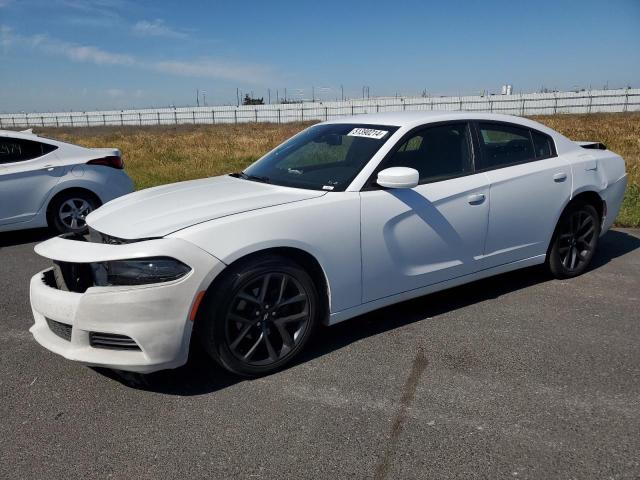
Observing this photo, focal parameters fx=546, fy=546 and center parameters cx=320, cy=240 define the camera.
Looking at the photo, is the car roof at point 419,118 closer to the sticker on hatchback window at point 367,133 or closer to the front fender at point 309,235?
the sticker on hatchback window at point 367,133

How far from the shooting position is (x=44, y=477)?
95.2 inches

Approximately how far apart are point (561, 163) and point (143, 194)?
11.3 feet

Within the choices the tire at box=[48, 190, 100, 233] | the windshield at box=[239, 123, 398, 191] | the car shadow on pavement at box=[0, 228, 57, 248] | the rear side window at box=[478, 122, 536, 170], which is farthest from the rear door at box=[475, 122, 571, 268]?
the car shadow on pavement at box=[0, 228, 57, 248]

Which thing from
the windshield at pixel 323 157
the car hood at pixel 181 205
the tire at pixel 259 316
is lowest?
the tire at pixel 259 316

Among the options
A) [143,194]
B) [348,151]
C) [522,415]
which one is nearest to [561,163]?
[348,151]

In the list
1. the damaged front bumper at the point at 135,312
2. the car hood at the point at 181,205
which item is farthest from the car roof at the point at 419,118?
the damaged front bumper at the point at 135,312

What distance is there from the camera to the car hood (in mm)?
3105

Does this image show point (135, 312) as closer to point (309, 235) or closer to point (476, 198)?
point (309, 235)

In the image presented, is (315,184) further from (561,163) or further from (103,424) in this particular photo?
(561,163)

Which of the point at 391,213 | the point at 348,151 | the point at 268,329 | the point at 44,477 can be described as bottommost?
the point at 44,477

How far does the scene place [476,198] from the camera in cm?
404

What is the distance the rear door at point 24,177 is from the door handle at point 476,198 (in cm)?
535

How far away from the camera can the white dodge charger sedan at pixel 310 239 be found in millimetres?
2922

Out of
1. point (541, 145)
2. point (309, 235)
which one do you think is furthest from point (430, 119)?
point (309, 235)
